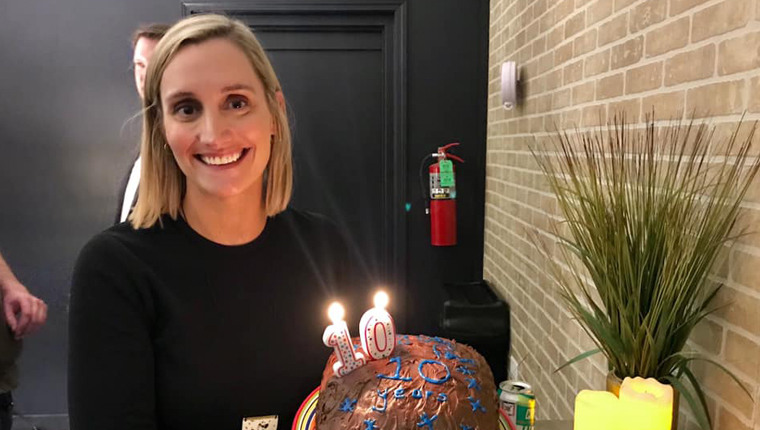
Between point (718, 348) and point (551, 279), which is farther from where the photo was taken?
point (551, 279)

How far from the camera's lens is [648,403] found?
39.9 inches

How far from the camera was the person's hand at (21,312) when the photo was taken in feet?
6.20

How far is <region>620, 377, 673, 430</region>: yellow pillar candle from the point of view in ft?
3.33

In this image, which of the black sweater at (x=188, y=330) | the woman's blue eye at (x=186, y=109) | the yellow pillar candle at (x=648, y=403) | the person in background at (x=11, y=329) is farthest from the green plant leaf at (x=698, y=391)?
the person in background at (x=11, y=329)

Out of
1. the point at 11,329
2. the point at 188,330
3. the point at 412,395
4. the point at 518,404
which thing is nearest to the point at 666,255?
the point at 412,395

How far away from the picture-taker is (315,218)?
1585 millimetres

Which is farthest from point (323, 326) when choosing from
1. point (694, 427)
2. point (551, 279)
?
point (551, 279)

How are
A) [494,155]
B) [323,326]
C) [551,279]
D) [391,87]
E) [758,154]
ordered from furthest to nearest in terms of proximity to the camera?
[391,87] < [494,155] < [551,279] < [323,326] < [758,154]

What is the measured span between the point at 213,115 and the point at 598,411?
0.98 m

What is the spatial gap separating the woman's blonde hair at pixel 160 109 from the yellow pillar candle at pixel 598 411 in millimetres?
844

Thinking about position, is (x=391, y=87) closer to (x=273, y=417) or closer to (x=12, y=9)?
(x=12, y=9)

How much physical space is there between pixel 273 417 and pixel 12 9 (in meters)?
3.16

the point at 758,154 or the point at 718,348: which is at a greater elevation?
the point at 758,154

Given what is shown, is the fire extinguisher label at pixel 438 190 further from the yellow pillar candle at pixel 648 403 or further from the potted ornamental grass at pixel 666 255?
the yellow pillar candle at pixel 648 403
